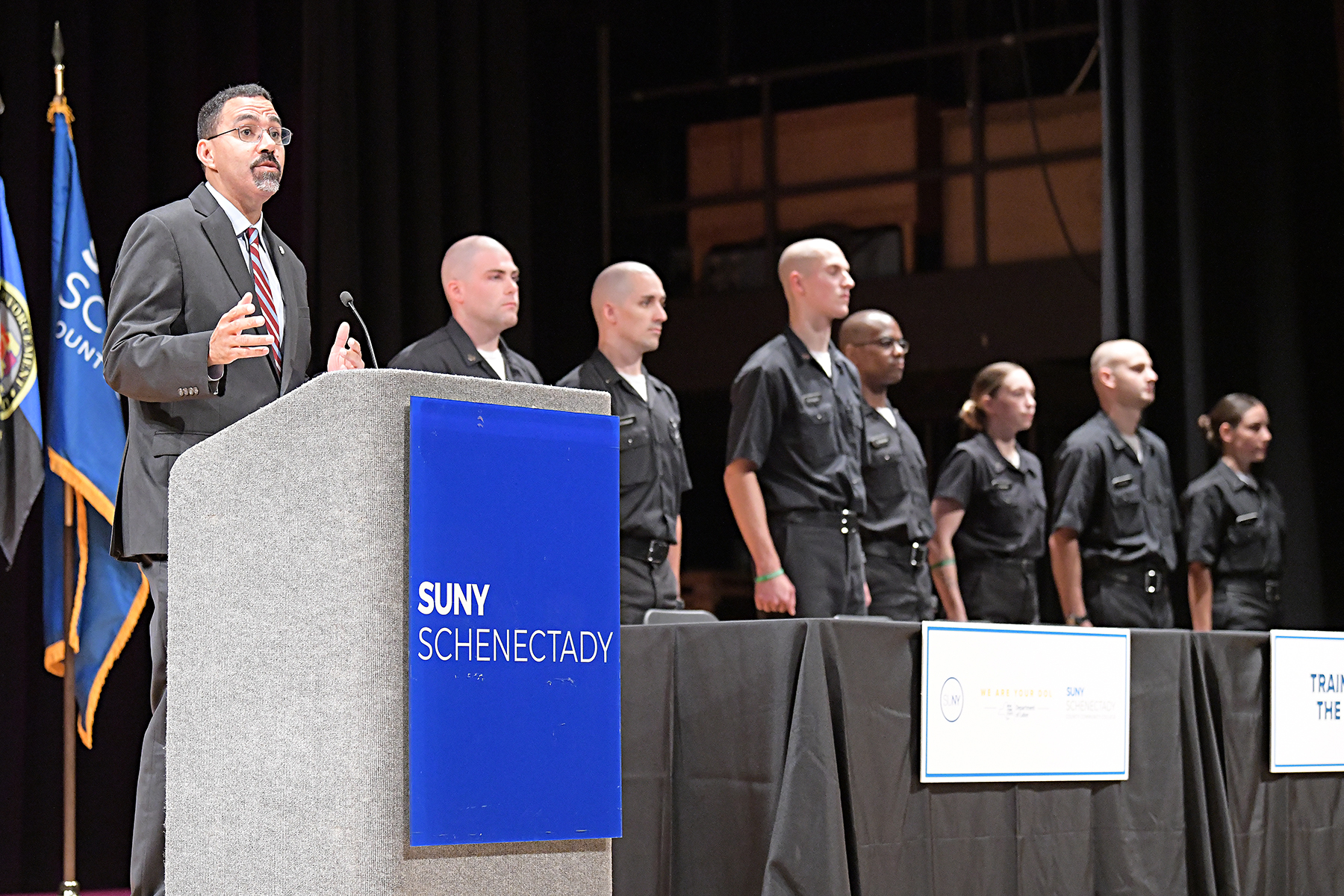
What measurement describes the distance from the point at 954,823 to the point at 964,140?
6898 mm

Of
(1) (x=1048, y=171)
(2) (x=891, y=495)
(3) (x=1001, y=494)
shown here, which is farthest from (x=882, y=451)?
(1) (x=1048, y=171)

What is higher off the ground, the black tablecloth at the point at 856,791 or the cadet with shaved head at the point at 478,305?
the cadet with shaved head at the point at 478,305

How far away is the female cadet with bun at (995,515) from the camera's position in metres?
4.63

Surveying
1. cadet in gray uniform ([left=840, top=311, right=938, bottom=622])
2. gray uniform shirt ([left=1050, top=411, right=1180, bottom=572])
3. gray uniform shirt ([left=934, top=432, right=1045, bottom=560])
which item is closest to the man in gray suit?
cadet in gray uniform ([left=840, top=311, right=938, bottom=622])

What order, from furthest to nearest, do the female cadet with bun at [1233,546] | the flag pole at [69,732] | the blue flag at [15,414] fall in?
the female cadet with bun at [1233,546] < the blue flag at [15,414] < the flag pole at [69,732]

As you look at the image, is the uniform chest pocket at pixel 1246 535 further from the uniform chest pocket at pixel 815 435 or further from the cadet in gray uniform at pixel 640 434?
the cadet in gray uniform at pixel 640 434

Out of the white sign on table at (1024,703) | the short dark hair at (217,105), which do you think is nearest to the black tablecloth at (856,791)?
the white sign on table at (1024,703)

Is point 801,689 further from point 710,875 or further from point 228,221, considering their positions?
point 228,221

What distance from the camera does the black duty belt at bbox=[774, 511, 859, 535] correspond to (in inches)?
145

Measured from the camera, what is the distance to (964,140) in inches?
348

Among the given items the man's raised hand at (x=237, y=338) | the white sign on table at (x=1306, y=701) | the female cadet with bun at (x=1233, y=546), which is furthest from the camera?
the female cadet with bun at (x=1233, y=546)

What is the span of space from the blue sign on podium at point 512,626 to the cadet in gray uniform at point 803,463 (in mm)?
2029

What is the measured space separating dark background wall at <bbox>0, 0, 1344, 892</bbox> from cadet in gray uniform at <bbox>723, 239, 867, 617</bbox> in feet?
5.76

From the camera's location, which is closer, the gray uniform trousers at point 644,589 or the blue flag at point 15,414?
the gray uniform trousers at point 644,589
